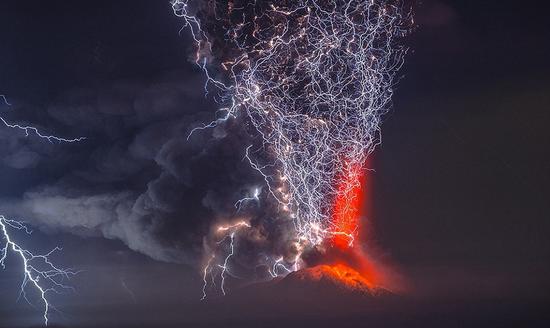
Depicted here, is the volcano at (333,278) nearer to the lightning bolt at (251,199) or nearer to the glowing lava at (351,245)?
the glowing lava at (351,245)

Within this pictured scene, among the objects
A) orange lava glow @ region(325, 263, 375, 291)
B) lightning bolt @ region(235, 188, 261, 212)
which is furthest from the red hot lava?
lightning bolt @ region(235, 188, 261, 212)


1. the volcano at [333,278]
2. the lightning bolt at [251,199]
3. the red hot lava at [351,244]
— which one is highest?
the lightning bolt at [251,199]

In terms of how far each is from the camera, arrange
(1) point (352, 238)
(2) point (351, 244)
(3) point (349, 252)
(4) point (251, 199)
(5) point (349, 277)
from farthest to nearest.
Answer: (4) point (251, 199) → (3) point (349, 252) → (5) point (349, 277) → (2) point (351, 244) → (1) point (352, 238)

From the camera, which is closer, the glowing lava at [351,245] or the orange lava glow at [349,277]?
the glowing lava at [351,245]

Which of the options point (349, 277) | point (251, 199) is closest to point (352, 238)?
point (349, 277)

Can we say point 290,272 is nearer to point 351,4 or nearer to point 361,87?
point 361,87

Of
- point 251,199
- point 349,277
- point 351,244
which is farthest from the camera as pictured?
point 251,199

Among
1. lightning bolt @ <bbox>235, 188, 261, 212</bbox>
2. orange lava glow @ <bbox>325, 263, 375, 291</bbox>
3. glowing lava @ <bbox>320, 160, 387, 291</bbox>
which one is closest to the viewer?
glowing lava @ <bbox>320, 160, 387, 291</bbox>

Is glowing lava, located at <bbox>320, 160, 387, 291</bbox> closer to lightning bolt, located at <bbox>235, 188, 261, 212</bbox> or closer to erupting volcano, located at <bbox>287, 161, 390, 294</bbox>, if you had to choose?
erupting volcano, located at <bbox>287, 161, 390, 294</bbox>

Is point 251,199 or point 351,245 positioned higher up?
point 251,199

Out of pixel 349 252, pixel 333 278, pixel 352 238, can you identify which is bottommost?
pixel 333 278

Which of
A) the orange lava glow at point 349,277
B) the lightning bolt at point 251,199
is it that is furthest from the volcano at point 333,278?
the lightning bolt at point 251,199

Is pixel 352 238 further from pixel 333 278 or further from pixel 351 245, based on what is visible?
pixel 333 278
